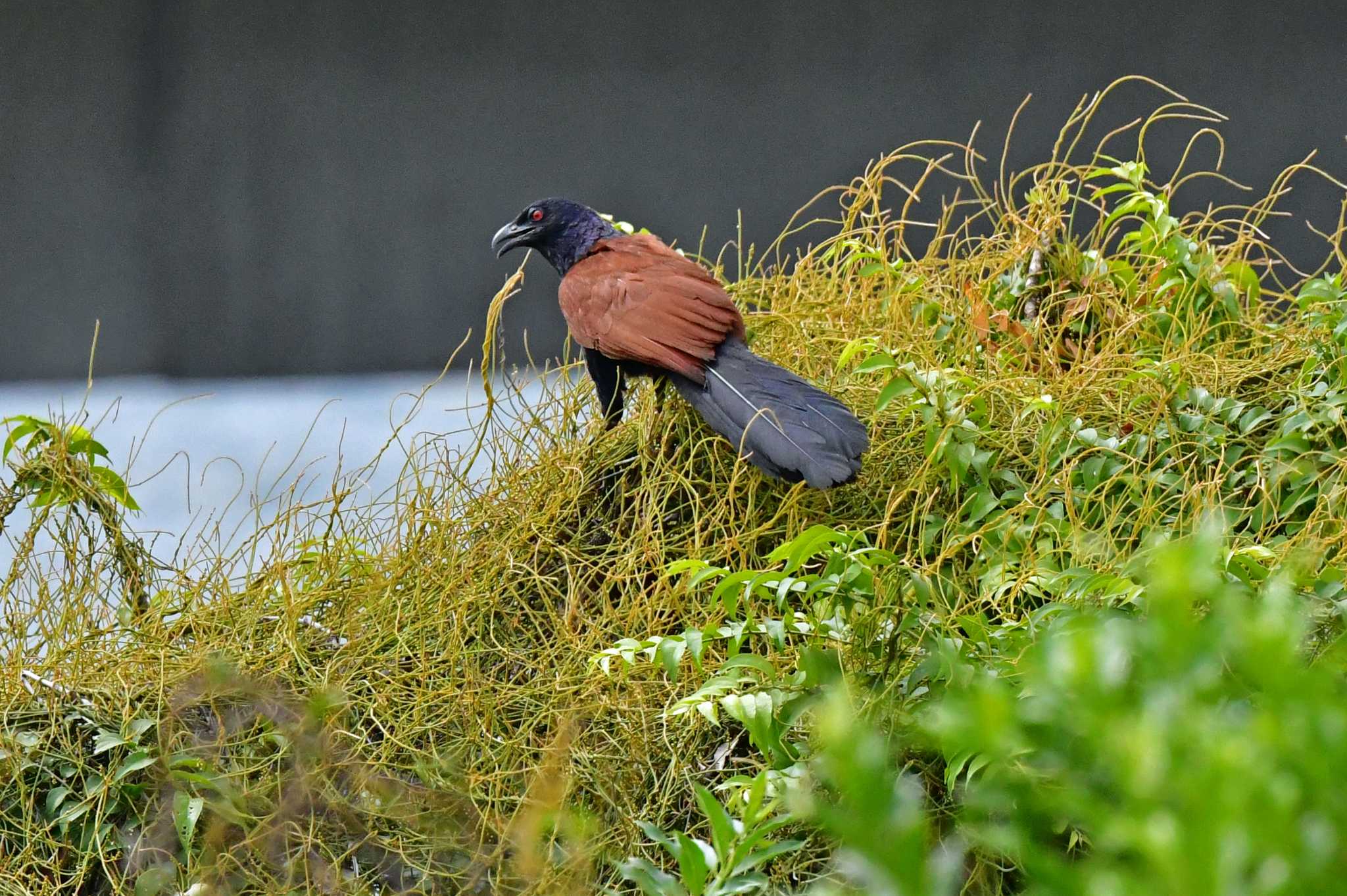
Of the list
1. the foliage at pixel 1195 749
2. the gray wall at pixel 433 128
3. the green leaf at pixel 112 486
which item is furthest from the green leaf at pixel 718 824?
the gray wall at pixel 433 128

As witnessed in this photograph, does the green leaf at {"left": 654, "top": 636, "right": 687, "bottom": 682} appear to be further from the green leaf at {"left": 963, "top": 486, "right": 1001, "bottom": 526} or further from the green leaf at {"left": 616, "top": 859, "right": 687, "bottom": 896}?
the green leaf at {"left": 963, "top": 486, "right": 1001, "bottom": 526}

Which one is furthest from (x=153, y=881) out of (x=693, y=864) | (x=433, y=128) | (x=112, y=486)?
(x=433, y=128)

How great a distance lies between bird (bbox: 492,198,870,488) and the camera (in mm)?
1329

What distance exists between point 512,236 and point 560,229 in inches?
3.3

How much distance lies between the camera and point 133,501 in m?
1.51

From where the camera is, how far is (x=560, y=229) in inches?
75.2

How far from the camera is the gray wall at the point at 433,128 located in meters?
3.22

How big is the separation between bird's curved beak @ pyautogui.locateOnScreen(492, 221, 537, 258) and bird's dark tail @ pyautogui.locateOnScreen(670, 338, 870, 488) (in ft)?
1.78

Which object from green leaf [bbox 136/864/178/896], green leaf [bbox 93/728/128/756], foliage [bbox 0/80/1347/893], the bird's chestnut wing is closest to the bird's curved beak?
the bird's chestnut wing

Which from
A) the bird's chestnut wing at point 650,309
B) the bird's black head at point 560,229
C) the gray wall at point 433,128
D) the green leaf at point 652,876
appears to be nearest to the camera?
the green leaf at point 652,876

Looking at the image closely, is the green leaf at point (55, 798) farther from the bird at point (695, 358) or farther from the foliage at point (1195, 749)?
the foliage at point (1195, 749)

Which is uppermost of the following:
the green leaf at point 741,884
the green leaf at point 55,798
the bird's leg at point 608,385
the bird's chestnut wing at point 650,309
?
the bird's chestnut wing at point 650,309

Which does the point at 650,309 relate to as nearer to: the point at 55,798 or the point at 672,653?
the point at 672,653

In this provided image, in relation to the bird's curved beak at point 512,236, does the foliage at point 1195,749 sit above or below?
above
